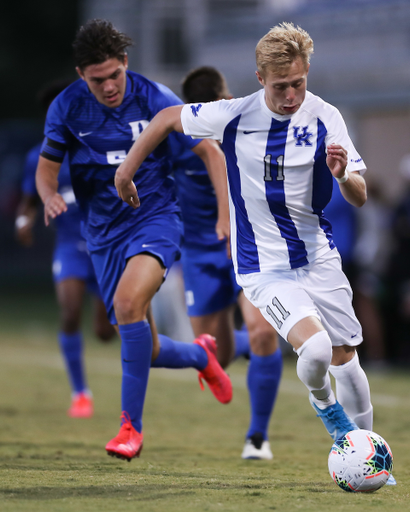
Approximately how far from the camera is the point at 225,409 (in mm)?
8031

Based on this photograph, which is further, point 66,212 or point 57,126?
Result: point 66,212

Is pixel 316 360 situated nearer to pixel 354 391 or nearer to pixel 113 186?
pixel 354 391

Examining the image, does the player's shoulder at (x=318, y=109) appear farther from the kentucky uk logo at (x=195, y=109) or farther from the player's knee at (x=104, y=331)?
the player's knee at (x=104, y=331)

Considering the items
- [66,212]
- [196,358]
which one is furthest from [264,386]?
[66,212]

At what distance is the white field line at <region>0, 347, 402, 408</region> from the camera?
9.03 m

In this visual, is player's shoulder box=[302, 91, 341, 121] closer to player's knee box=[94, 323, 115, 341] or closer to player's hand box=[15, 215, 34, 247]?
player's hand box=[15, 215, 34, 247]

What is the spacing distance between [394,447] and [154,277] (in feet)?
7.40

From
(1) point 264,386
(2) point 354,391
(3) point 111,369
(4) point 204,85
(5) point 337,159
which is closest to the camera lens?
(5) point 337,159

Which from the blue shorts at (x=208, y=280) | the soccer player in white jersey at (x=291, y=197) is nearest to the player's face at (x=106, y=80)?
the soccer player in white jersey at (x=291, y=197)

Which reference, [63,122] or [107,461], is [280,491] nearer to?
[107,461]

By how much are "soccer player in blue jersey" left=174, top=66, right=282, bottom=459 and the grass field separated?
404 millimetres

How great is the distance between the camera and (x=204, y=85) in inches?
234

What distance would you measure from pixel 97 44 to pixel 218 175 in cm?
105

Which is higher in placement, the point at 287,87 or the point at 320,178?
the point at 287,87
